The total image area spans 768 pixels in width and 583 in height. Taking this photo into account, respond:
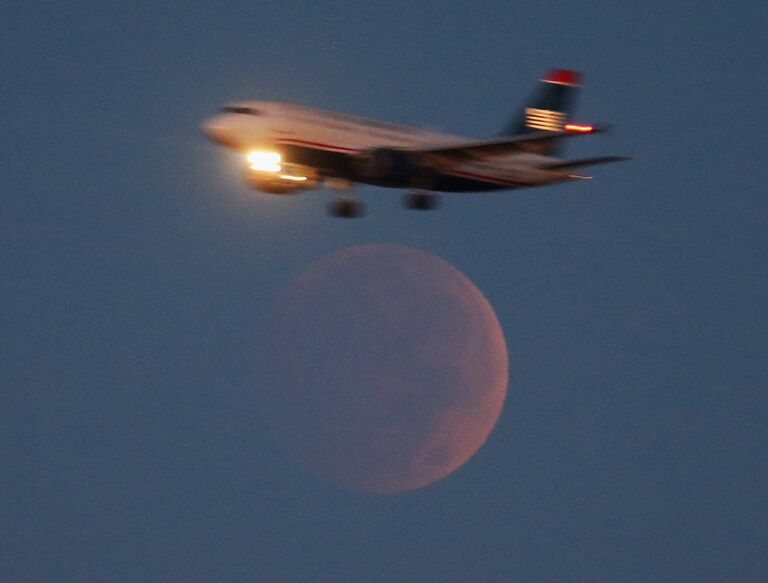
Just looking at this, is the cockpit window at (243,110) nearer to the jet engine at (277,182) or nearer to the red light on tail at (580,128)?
the jet engine at (277,182)

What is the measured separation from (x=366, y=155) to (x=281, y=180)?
2.87 metres

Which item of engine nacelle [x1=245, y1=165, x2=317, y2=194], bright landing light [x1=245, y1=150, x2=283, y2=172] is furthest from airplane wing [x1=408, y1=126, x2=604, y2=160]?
bright landing light [x1=245, y1=150, x2=283, y2=172]

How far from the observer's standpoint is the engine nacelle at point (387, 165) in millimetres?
45469

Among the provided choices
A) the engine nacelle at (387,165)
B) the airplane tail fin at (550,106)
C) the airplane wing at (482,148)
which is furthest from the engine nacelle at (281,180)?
the airplane tail fin at (550,106)

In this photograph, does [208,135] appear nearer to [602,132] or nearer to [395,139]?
[395,139]

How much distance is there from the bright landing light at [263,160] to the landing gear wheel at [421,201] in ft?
18.6

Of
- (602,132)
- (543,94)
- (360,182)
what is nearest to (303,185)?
(360,182)

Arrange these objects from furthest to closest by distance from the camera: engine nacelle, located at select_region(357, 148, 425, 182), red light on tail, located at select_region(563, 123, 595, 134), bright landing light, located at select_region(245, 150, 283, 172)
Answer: engine nacelle, located at select_region(357, 148, 425, 182) < bright landing light, located at select_region(245, 150, 283, 172) < red light on tail, located at select_region(563, 123, 595, 134)

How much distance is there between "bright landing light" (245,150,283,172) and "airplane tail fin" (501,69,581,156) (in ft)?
53.8

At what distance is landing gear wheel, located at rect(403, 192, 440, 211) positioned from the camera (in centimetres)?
4912

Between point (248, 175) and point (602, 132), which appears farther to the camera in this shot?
point (248, 175)

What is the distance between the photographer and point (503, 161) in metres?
50.4

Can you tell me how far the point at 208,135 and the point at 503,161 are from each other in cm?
1094

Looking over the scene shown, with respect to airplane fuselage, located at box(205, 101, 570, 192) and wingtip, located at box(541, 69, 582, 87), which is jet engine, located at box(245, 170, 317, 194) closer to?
airplane fuselage, located at box(205, 101, 570, 192)
